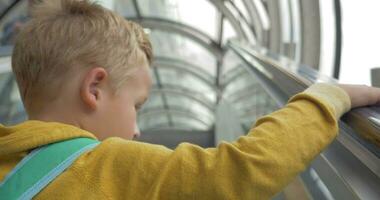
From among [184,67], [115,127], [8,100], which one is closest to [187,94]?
[184,67]

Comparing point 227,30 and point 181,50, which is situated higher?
point 227,30

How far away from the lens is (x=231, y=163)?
1302 mm

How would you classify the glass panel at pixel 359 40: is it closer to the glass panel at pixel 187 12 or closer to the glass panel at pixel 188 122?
the glass panel at pixel 187 12

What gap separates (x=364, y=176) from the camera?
1.54 meters

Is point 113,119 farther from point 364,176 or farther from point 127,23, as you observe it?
point 364,176

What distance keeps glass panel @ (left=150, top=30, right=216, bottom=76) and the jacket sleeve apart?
53.6 ft

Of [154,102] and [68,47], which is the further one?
A: [154,102]

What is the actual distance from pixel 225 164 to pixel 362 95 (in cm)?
55

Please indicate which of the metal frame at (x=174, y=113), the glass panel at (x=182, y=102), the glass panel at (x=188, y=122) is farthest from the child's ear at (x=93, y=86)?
the glass panel at (x=188, y=122)

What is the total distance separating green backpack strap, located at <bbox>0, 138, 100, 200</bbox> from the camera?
1354mm

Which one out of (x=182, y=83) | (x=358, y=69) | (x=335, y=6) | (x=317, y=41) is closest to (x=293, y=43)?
(x=317, y=41)

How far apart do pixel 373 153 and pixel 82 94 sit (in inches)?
30.4

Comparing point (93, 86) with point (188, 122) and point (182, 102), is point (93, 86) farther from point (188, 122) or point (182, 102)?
point (188, 122)

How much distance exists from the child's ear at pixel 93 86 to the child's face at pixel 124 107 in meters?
0.03
